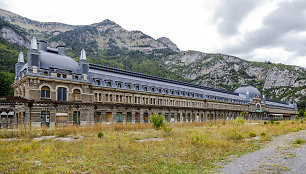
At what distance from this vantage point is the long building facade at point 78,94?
37.5 meters

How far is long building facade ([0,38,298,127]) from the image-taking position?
123 feet

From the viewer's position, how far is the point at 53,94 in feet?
131

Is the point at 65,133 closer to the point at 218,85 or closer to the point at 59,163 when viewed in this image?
the point at 59,163

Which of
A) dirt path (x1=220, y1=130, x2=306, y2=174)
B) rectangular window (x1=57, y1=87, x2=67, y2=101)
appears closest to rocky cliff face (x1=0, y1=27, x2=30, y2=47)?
rectangular window (x1=57, y1=87, x2=67, y2=101)

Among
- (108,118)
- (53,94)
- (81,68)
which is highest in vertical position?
(81,68)

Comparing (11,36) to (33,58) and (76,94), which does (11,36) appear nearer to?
(33,58)

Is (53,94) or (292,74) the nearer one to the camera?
(53,94)

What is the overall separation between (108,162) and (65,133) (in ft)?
49.5

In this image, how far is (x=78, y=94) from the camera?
44156mm


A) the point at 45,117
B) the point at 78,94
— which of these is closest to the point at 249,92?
the point at 78,94

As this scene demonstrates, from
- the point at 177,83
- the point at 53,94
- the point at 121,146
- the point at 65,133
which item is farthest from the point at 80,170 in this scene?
the point at 177,83

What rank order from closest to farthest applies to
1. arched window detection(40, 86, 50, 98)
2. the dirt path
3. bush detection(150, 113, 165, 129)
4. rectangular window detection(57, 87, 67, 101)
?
the dirt path < bush detection(150, 113, 165, 129) < arched window detection(40, 86, 50, 98) < rectangular window detection(57, 87, 67, 101)

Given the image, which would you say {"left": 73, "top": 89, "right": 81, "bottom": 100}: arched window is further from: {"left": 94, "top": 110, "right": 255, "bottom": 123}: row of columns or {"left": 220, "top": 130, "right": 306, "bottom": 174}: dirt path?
{"left": 220, "top": 130, "right": 306, "bottom": 174}: dirt path

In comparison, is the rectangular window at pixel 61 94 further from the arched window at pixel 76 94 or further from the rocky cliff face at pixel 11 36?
the rocky cliff face at pixel 11 36
